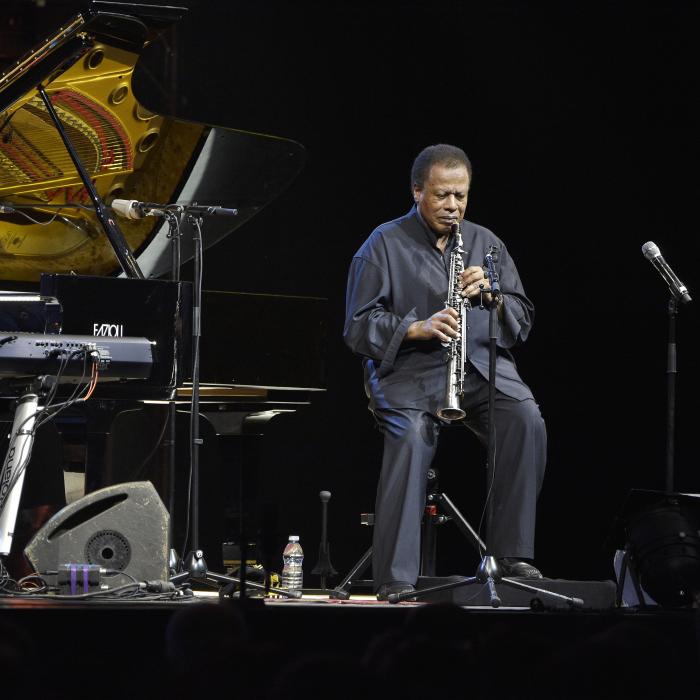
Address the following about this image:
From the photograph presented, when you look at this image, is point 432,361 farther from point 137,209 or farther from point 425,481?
point 137,209

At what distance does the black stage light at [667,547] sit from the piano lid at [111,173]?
2391mm

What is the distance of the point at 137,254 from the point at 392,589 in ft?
7.14

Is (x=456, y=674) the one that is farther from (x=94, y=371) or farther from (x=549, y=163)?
(x=549, y=163)

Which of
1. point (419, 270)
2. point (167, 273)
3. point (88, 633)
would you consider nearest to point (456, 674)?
point (88, 633)

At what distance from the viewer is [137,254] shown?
209 inches

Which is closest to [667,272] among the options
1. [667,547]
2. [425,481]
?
[425,481]

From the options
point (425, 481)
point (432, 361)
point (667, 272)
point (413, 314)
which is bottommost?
point (425, 481)

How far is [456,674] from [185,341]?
8.15 feet

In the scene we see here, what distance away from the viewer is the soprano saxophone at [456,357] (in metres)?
3.98

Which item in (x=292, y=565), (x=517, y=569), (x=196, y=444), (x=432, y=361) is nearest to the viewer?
(x=517, y=569)

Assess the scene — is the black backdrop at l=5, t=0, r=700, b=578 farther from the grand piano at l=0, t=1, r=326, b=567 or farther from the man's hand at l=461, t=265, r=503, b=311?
the man's hand at l=461, t=265, r=503, b=311

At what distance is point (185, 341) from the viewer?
4.39 metres

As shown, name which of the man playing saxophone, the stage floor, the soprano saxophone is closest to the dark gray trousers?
the man playing saxophone

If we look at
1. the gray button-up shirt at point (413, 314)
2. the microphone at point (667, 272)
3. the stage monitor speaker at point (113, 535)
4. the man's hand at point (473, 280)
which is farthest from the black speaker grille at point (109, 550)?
the microphone at point (667, 272)
